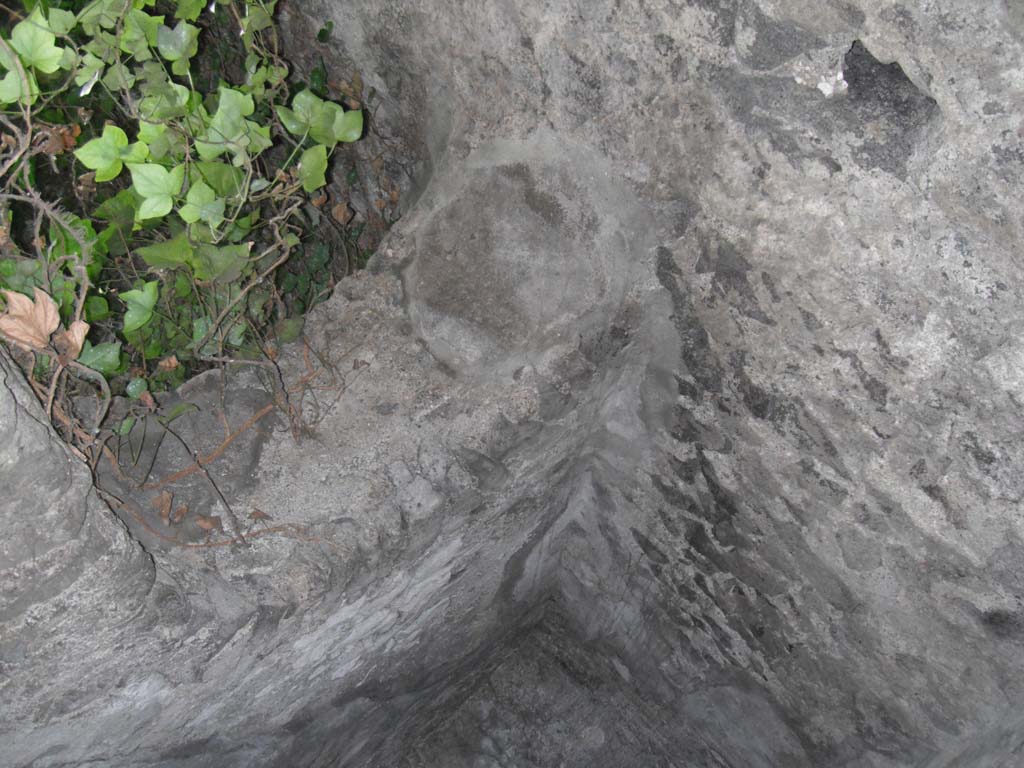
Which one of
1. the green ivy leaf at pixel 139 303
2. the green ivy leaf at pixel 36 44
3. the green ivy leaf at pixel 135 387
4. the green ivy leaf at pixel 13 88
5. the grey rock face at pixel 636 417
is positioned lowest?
the grey rock face at pixel 636 417

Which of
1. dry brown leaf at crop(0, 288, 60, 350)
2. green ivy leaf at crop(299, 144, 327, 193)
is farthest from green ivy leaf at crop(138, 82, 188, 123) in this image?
dry brown leaf at crop(0, 288, 60, 350)

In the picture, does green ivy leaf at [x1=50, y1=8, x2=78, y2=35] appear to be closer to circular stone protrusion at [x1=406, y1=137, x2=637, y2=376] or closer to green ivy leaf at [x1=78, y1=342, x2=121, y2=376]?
green ivy leaf at [x1=78, y1=342, x2=121, y2=376]

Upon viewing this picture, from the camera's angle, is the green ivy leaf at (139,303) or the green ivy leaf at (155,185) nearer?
the green ivy leaf at (155,185)

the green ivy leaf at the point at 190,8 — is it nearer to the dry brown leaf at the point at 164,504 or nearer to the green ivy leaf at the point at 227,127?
the green ivy leaf at the point at 227,127

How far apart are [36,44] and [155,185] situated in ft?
0.75

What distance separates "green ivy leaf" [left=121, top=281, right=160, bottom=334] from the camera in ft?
4.51

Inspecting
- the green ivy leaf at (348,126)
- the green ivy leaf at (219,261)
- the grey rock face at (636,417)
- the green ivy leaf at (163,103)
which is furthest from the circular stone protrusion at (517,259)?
the green ivy leaf at (163,103)

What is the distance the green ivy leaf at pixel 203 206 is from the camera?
4.33 feet

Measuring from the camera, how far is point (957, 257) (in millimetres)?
1179

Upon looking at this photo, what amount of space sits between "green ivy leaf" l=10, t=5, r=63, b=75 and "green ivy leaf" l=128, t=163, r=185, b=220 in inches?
6.5

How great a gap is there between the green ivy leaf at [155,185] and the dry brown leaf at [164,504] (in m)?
0.52

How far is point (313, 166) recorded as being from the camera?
1.47 m

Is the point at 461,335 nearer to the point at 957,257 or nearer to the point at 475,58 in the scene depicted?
the point at 475,58

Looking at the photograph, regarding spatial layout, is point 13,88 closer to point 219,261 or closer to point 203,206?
point 203,206
